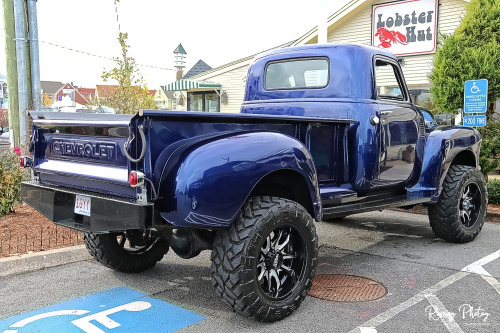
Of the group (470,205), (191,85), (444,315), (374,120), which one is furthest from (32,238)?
(191,85)

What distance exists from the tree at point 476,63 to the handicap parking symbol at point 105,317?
22.1ft

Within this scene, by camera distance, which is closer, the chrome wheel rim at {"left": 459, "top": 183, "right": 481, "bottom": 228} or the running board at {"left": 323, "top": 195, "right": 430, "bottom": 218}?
the running board at {"left": 323, "top": 195, "right": 430, "bottom": 218}

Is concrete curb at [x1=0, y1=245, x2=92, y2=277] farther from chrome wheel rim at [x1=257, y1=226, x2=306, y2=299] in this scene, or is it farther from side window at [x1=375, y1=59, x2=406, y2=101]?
side window at [x1=375, y1=59, x2=406, y2=101]

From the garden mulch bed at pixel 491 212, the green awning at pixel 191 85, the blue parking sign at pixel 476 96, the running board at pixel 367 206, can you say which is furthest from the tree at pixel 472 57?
the green awning at pixel 191 85

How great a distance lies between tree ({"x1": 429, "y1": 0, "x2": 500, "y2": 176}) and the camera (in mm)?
8039

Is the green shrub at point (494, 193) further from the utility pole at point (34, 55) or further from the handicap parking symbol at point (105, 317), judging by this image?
the utility pole at point (34, 55)

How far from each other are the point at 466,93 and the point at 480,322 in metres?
5.46

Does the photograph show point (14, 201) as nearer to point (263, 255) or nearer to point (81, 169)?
point (81, 169)

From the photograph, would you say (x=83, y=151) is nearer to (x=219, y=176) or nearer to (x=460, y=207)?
(x=219, y=176)

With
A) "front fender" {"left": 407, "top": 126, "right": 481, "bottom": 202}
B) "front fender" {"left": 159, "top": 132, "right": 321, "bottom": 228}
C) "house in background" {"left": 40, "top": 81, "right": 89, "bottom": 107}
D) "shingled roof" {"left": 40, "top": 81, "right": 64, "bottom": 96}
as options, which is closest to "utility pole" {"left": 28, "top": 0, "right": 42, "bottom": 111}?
"front fender" {"left": 159, "top": 132, "right": 321, "bottom": 228}

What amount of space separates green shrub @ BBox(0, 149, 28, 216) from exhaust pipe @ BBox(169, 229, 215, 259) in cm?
332

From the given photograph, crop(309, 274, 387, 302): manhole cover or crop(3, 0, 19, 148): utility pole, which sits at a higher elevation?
crop(3, 0, 19, 148): utility pole

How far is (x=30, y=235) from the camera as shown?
502 cm

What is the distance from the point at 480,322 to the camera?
3307 mm
